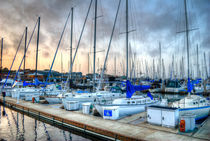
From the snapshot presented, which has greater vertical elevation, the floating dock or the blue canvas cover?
the blue canvas cover

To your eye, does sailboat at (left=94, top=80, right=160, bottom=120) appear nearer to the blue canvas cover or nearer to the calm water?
the blue canvas cover

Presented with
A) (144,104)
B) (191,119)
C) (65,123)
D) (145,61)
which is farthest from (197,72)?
(65,123)

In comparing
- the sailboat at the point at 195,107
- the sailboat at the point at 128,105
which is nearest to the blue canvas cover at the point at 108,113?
the sailboat at the point at 128,105

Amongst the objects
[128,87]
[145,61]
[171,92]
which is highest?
[145,61]

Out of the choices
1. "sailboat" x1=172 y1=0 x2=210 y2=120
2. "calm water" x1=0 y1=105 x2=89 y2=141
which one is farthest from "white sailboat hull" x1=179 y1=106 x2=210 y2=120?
"calm water" x1=0 y1=105 x2=89 y2=141

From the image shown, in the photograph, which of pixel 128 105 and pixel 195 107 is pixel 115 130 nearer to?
pixel 128 105

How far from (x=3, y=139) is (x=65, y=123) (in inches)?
189

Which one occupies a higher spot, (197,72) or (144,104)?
(197,72)

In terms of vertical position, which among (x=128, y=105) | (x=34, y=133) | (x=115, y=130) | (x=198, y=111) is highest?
(x=128, y=105)

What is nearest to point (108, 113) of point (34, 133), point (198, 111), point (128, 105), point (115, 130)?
point (115, 130)

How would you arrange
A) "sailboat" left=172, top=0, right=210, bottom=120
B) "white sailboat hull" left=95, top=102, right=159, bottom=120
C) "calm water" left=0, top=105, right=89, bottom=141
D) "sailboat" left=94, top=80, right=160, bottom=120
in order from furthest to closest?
"sailboat" left=94, top=80, right=160, bottom=120 → "white sailboat hull" left=95, top=102, right=159, bottom=120 → "sailboat" left=172, top=0, right=210, bottom=120 → "calm water" left=0, top=105, right=89, bottom=141

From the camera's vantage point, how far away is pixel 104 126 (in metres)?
11.4

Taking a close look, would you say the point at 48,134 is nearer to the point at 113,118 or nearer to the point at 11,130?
the point at 11,130

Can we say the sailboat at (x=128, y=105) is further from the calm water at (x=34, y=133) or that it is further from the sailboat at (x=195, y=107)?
the calm water at (x=34, y=133)
